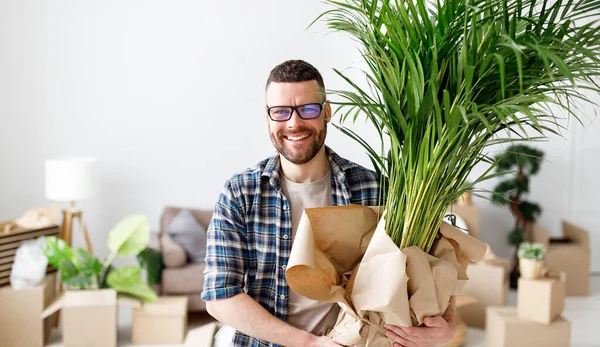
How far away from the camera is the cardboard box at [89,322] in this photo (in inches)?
184

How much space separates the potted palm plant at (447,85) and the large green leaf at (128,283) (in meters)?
3.53

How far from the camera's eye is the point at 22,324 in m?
4.80

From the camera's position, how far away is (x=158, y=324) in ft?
16.6

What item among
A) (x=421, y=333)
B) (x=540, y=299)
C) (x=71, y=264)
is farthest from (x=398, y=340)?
(x=71, y=264)

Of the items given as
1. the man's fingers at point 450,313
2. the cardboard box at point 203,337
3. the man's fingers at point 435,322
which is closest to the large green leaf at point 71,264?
the cardboard box at point 203,337

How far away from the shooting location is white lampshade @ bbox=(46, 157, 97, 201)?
5273 millimetres

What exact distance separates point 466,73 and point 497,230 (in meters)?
5.84

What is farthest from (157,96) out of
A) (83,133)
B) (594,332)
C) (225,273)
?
(225,273)

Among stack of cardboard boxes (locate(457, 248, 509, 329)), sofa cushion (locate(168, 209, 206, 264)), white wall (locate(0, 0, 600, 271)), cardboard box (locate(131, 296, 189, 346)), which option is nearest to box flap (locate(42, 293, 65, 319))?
cardboard box (locate(131, 296, 189, 346))

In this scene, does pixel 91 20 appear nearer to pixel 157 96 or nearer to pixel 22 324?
pixel 157 96

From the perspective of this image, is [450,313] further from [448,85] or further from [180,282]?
[180,282]

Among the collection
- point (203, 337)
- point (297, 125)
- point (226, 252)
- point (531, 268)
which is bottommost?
point (203, 337)

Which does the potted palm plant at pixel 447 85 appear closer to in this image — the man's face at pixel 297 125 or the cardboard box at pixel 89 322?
the man's face at pixel 297 125

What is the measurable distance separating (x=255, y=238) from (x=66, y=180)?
3579 mm
